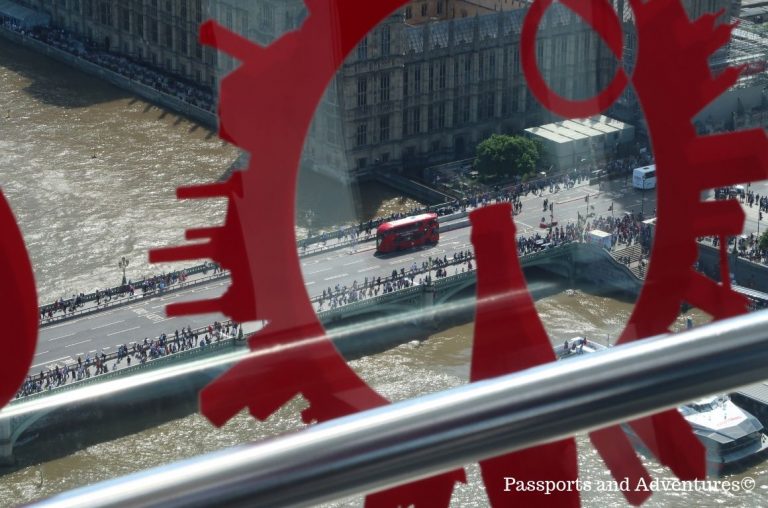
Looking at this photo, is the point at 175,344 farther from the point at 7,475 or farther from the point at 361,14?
the point at 361,14

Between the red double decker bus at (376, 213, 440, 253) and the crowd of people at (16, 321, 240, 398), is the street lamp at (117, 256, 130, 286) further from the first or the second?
the red double decker bus at (376, 213, 440, 253)

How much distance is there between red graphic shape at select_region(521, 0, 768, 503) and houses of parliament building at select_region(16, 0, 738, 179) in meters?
0.05

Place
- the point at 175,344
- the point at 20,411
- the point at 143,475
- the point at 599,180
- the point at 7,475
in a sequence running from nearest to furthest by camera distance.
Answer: the point at 143,475, the point at 20,411, the point at 7,475, the point at 175,344, the point at 599,180

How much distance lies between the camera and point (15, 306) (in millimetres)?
754

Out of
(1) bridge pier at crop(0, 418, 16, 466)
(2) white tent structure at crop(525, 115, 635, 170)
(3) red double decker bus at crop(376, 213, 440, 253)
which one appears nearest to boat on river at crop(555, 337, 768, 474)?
(3) red double decker bus at crop(376, 213, 440, 253)

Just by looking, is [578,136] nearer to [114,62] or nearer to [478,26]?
[478,26]

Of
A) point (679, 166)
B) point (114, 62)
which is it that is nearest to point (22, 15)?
point (114, 62)

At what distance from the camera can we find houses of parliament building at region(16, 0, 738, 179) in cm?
108

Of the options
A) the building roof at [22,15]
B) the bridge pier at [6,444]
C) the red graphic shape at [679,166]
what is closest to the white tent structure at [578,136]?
the red graphic shape at [679,166]

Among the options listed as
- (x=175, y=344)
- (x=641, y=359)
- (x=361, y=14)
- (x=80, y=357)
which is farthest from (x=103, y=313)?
(x=641, y=359)

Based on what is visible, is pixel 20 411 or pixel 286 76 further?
pixel 286 76

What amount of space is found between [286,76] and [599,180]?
4.41 feet

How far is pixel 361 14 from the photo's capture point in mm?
995

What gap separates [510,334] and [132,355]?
0.64m
